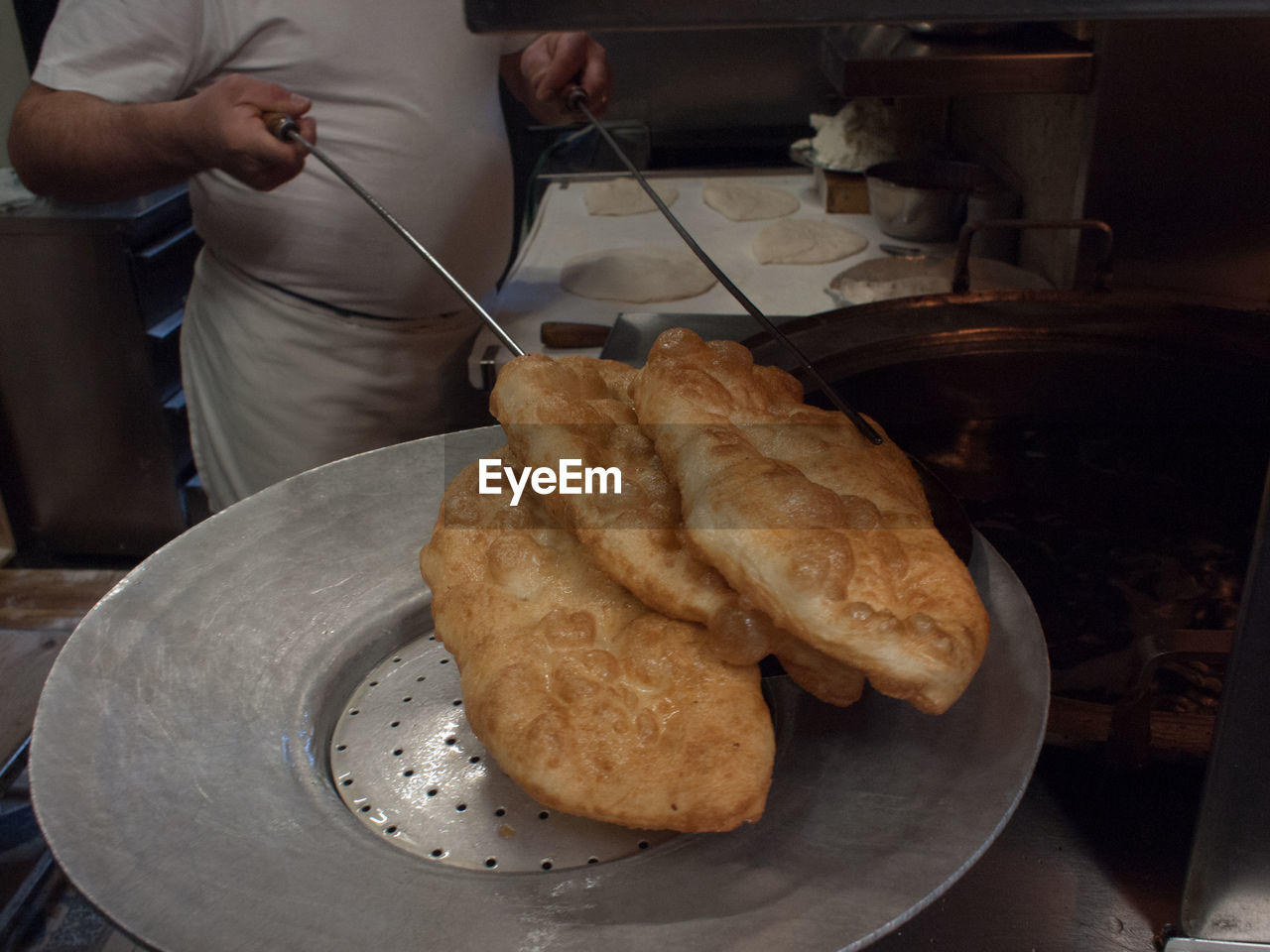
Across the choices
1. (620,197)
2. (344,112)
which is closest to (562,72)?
(344,112)

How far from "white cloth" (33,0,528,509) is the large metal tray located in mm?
1221

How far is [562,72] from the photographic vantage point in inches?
77.1

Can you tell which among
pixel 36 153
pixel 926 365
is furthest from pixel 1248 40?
pixel 36 153

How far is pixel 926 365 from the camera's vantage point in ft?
4.25

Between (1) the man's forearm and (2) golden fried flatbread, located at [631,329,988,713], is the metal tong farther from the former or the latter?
(1) the man's forearm

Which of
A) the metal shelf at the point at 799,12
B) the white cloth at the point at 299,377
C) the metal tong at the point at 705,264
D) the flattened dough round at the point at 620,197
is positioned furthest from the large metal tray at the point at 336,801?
the flattened dough round at the point at 620,197

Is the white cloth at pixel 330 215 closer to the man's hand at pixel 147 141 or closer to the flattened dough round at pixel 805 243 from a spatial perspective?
the man's hand at pixel 147 141

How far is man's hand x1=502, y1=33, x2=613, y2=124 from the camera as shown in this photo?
195cm

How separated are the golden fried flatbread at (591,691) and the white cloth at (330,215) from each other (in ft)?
4.44

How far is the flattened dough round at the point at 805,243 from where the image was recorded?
8.19 feet

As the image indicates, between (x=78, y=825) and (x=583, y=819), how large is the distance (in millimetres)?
320

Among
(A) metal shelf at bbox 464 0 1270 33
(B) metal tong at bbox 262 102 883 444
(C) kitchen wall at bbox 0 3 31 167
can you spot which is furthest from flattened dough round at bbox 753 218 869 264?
(C) kitchen wall at bbox 0 3 31 167

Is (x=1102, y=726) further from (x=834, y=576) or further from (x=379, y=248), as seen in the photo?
(x=379, y=248)

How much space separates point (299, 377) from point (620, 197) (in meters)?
1.32
